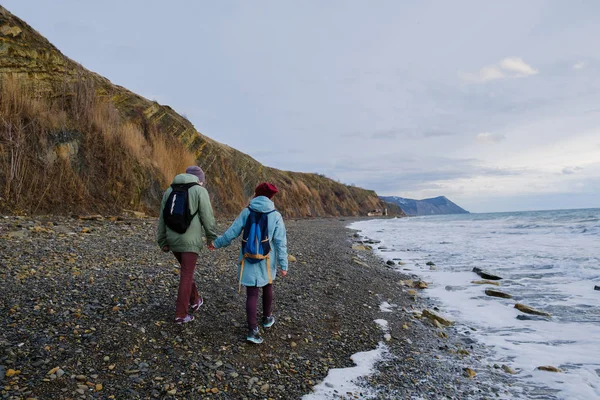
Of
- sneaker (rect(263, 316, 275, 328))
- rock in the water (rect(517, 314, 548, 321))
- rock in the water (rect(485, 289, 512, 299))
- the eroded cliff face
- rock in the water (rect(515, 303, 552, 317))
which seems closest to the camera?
sneaker (rect(263, 316, 275, 328))

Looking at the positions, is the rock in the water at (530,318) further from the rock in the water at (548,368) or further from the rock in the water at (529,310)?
the rock in the water at (548,368)

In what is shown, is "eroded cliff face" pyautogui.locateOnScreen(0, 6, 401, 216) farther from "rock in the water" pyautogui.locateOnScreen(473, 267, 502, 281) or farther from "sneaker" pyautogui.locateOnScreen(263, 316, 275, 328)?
"rock in the water" pyautogui.locateOnScreen(473, 267, 502, 281)

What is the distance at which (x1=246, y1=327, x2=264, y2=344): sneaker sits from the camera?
13.7 feet

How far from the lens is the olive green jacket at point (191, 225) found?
4262 mm

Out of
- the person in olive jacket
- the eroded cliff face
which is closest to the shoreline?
the person in olive jacket

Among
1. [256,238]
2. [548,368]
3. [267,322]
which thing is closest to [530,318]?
[548,368]

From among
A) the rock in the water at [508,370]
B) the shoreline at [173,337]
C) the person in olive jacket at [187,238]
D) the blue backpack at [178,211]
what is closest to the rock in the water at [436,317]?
the shoreline at [173,337]

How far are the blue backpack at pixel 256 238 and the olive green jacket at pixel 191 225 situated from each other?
51 centimetres

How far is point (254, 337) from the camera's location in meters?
4.18

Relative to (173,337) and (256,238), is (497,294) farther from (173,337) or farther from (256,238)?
(173,337)

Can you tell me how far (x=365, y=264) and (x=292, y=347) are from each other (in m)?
6.82

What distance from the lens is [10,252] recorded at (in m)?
5.88

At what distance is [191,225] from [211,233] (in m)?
0.29

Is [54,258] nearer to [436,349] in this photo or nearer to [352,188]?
[436,349]
